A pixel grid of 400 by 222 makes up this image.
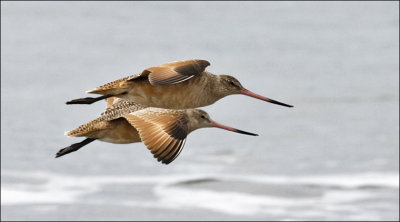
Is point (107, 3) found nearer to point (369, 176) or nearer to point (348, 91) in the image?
point (348, 91)

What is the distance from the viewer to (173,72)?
10414mm

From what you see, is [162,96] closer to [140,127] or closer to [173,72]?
[173,72]

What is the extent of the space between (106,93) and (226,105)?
94.2ft

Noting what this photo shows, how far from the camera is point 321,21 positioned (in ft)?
177

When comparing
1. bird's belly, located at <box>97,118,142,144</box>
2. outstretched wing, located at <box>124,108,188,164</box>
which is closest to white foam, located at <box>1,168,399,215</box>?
bird's belly, located at <box>97,118,142,144</box>

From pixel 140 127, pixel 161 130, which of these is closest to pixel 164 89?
pixel 161 130

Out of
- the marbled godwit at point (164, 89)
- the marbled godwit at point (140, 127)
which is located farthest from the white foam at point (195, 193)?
the marbled godwit at point (164, 89)

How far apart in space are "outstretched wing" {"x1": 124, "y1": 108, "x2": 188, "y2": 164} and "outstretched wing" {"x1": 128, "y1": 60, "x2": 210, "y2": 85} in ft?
1.51

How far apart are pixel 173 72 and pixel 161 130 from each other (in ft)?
1.94

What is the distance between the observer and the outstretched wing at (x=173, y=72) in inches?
402

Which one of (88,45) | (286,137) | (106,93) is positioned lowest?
(106,93)

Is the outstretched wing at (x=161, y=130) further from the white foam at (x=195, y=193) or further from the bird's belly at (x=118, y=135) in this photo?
the white foam at (x=195, y=193)

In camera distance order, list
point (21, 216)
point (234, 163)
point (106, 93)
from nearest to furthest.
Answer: point (106, 93)
point (21, 216)
point (234, 163)

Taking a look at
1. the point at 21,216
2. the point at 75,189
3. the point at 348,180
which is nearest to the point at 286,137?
the point at 348,180
